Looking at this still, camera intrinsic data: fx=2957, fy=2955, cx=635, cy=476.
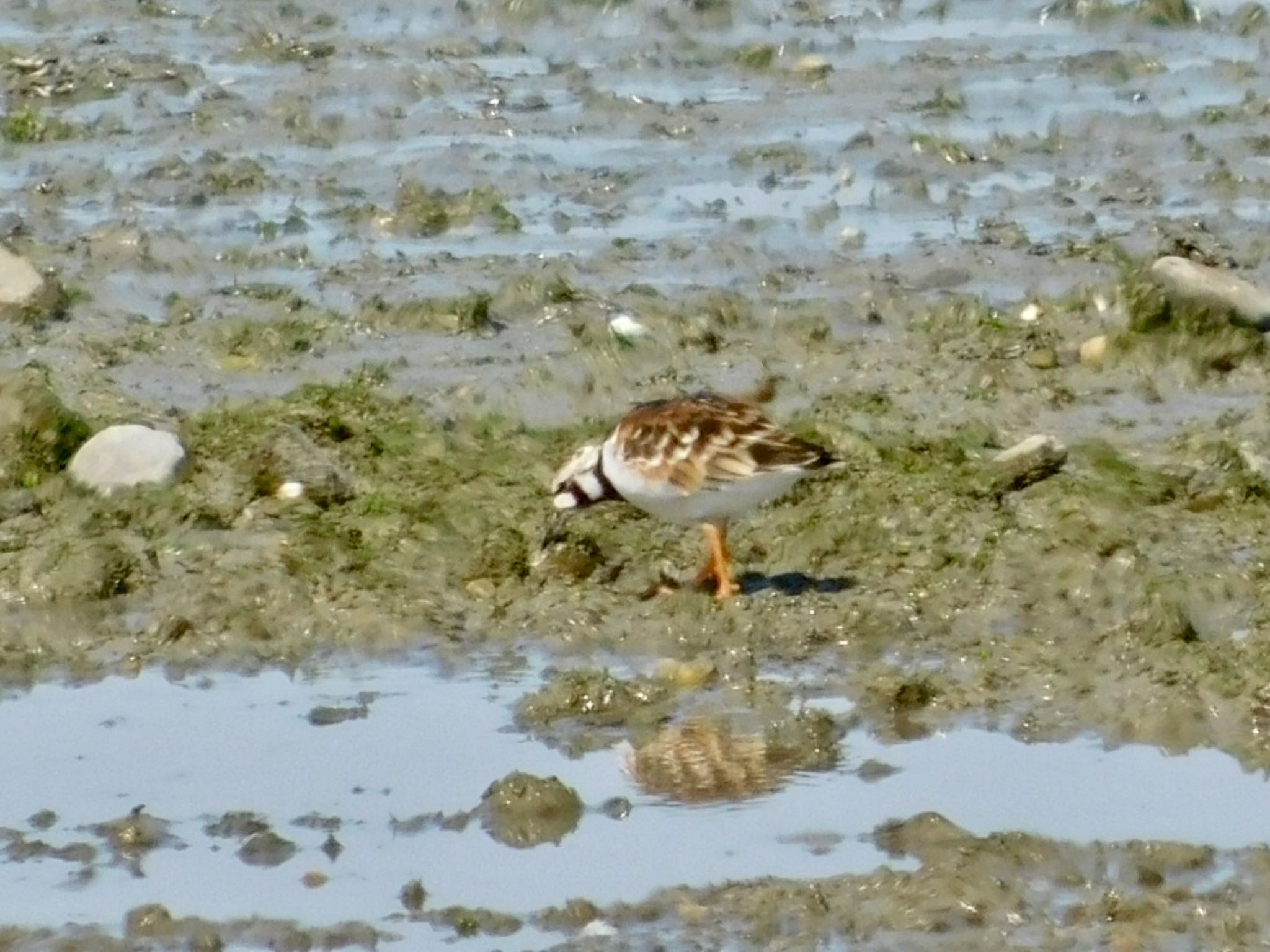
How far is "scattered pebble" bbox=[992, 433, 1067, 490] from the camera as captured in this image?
9672 millimetres

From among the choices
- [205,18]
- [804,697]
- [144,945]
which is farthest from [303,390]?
[205,18]

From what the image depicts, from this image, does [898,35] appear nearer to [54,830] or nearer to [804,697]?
[804,697]

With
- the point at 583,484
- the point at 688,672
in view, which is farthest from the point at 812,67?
the point at 688,672

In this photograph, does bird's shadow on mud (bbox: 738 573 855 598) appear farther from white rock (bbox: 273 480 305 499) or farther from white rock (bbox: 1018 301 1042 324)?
white rock (bbox: 1018 301 1042 324)

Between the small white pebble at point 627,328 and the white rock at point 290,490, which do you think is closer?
the white rock at point 290,490

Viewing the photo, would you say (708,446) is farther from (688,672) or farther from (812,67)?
(812,67)

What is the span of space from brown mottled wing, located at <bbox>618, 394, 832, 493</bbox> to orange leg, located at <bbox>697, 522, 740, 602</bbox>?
0.22m

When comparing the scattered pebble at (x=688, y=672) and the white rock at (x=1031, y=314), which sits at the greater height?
the scattered pebble at (x=688, y=672)

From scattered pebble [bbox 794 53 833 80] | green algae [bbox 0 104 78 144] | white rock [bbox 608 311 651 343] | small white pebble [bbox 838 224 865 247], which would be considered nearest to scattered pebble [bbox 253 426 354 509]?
white rock [bbox 608 311 651 343]

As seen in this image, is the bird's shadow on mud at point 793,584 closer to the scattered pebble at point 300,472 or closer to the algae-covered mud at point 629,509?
the algae-covered mud at point 629,509

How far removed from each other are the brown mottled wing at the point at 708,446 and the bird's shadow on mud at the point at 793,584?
385 mm

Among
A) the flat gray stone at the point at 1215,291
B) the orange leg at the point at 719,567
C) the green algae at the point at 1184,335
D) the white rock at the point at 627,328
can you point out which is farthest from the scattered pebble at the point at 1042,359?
the orange leg at the point at 719,567

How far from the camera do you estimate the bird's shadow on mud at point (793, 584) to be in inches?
354

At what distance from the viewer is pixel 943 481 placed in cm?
976
